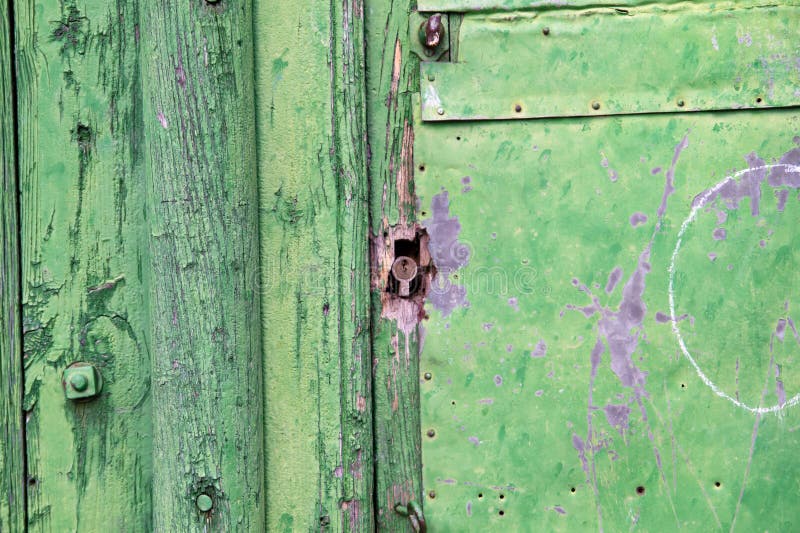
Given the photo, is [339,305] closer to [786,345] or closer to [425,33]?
[425,33]

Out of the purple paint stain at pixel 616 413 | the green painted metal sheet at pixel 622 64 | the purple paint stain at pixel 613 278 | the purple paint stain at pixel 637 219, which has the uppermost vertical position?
the green painted metal sheet at pixel 622 64

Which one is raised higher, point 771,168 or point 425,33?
point 425,33

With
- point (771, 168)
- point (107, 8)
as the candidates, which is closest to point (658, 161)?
point (771, 168)

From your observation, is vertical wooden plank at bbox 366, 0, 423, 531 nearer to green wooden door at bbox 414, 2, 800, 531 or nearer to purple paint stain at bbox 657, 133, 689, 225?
green wooden door at bbox 414, 2, 800, 531

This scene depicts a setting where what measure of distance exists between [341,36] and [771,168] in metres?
0.80

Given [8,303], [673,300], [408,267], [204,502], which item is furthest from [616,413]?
[8,303]

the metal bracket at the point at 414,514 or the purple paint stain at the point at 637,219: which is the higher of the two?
the purple paint stain at the point at 637,219

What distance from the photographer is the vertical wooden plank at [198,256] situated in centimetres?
107

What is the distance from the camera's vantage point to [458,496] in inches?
46.3

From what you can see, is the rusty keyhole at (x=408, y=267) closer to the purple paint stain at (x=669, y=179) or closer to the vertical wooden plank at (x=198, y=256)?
the vertical wooden plank at (x=198, y=256)

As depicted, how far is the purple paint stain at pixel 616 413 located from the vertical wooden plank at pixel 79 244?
2.73 ft

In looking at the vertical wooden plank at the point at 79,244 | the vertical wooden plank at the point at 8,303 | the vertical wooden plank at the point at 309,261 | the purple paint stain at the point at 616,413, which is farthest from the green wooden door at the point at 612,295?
the vertical wooden plank at the point at 8,303

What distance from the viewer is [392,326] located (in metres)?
1.20

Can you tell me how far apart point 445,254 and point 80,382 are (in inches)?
26.0
